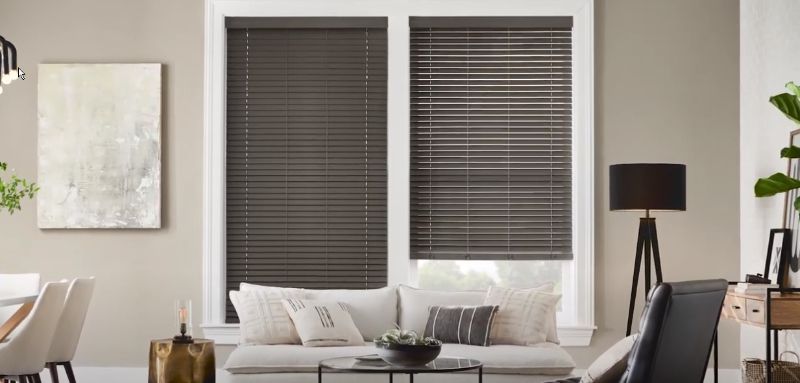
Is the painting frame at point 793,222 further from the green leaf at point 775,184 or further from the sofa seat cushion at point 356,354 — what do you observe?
the sofa seat cushion at point 356,354

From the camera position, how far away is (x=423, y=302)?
580cm

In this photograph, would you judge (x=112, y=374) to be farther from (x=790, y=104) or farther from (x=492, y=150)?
(x=790, y=104)

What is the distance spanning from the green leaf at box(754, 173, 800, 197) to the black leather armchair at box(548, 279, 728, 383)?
1330 millimetres

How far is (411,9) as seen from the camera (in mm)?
6512

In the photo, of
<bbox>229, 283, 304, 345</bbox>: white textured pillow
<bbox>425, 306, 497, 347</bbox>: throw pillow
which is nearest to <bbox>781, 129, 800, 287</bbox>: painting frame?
<bbox>425, 306, 497, 347</bbox>: throw pillow

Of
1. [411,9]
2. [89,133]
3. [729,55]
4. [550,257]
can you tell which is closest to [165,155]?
[89,133]

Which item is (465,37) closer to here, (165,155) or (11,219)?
(165,155)

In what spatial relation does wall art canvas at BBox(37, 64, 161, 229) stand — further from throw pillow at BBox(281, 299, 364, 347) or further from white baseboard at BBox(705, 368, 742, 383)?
white baseboard at BBox(705, 368, 742, 383)

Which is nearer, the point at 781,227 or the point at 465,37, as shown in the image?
the point at 781,227

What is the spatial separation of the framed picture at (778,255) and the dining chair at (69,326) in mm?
3989

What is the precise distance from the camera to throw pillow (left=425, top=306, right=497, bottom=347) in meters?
5.43

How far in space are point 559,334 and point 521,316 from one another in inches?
35.8

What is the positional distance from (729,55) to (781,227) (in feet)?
4.48

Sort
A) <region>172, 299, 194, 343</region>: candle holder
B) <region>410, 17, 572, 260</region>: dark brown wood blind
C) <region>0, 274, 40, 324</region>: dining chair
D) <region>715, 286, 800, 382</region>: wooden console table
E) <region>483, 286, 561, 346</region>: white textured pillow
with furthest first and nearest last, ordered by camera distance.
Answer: <region>410, 17, 572, 260</region>: dark brown wood blind, <region>0, 274, 40, 324</region>: dining chair, <region>483, 286, 561, 346</region>: white textured pillow, <region>172, 299, 194, 343</region>: candle holder, <region>715, 286, 800, 382</region>: wooden console table
